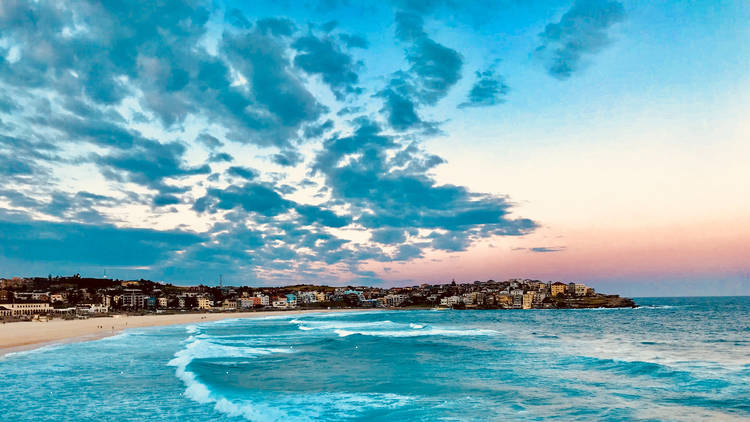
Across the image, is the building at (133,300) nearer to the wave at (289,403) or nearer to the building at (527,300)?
the building at (527,300)

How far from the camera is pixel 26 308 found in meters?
114

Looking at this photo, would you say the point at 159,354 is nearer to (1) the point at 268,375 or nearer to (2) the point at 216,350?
(2) the point at 216,350

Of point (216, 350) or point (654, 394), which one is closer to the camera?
point (654, 394)

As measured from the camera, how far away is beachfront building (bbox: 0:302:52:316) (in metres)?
110

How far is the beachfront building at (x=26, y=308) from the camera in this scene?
360 feet

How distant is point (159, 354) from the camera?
34.3m

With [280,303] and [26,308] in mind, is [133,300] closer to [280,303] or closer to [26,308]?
[26,308]

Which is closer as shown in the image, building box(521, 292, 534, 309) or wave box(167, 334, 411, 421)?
wave box(167, 334, 411, 421)

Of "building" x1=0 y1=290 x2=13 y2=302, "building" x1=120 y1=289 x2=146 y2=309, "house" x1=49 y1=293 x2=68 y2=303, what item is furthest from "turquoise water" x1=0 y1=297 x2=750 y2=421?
"building" x1=120 y1=289 x2=146 y2=309

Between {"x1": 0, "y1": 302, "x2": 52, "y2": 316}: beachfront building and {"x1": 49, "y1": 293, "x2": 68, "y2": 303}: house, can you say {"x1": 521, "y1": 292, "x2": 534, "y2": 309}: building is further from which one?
{"x1": 49, "y1": 293, "x2": 68, "y2": 303}: house

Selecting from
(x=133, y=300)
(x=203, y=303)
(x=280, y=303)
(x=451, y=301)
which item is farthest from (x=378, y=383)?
(x=280, y=303)

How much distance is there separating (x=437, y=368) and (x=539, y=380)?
20.5 ft

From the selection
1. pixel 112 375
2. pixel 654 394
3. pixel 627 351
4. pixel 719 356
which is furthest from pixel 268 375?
pixel 719 356

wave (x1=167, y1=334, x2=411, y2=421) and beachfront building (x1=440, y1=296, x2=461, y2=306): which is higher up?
wave (x1=167, y1=334, x2=411, y2=421)
